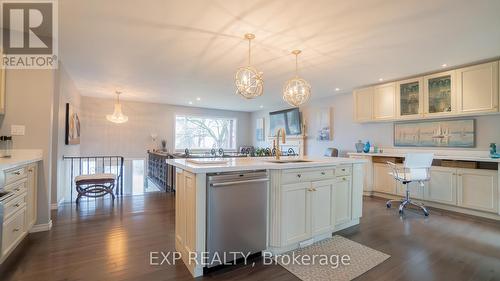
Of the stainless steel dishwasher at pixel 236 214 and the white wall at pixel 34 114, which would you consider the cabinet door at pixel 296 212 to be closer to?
the stainless steel dishwasher at pixel 236 214

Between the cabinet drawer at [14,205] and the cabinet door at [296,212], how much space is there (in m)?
2.56

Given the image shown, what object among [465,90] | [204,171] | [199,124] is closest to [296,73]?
[465,90]

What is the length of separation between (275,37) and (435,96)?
127 inches

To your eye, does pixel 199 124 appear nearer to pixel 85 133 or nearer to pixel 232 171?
pixel 85 133

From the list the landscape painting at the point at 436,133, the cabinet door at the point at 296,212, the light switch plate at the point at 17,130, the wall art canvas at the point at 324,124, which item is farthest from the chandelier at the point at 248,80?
the wall art canvas at the point at 324,124

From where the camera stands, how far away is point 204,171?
76.2 inches

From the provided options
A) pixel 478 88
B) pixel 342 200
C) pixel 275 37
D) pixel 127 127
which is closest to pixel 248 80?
pixel 275 37

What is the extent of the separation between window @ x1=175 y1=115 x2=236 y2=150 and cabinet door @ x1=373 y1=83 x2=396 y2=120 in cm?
556

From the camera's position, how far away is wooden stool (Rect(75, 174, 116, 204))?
4.28 meters

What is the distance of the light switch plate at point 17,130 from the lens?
2.83m

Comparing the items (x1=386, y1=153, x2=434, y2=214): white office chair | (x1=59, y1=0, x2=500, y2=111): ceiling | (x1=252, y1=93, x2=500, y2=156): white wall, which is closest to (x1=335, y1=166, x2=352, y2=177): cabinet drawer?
(x1=386, y1=153, x2=434, y2=214): white office chair

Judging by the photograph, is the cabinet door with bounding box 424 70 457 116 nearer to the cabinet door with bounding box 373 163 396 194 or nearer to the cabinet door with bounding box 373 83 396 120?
the cabinet door with bounding box 373 83 396 120

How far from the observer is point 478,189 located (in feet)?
11.7

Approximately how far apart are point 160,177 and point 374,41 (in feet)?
17.6
